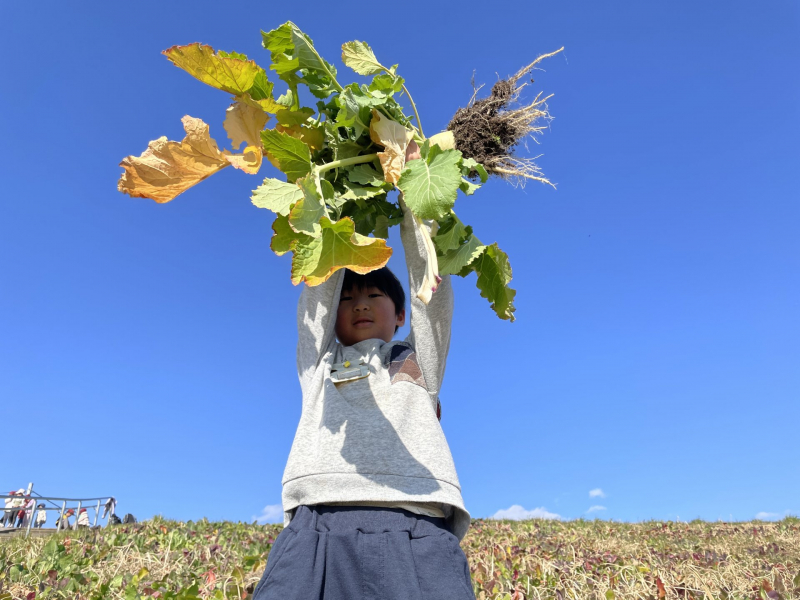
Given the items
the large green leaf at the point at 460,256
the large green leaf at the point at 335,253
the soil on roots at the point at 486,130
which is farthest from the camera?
the soil on roots at the point at 486,130

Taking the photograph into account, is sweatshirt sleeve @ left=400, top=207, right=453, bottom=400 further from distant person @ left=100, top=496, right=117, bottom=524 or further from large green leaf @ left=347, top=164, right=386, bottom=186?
distant person @ left=100, top=496, right=117, bottom=524

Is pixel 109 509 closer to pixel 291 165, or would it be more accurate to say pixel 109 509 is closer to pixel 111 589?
pixel 111 589

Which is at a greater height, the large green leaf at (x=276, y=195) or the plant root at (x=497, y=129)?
the plant root at (x=497, y=129)

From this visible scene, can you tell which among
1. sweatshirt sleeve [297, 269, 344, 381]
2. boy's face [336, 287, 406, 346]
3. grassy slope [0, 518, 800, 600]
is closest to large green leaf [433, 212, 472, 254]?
sweatshirt sleeve [297, 269, 344, 381]

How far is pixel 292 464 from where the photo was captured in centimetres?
234

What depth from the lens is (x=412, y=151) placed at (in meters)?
2.39

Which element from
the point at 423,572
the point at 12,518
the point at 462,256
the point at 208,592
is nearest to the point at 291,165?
the point at 462,256

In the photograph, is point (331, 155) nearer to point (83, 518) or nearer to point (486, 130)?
point (486, 130)

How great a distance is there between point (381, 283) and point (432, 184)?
3.34 ft

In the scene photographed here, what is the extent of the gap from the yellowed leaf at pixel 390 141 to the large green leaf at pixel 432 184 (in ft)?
0.37

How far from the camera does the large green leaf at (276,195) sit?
6.70ft

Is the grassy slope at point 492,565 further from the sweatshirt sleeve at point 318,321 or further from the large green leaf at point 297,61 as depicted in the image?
the large green leaf at point 297,61

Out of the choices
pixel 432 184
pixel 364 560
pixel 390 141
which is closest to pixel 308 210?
pixel 432 184

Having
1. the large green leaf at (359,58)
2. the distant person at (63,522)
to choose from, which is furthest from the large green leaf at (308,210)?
the distant person at (63,522)
